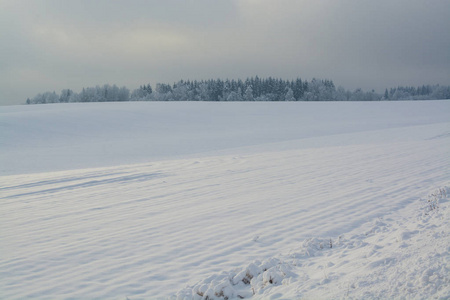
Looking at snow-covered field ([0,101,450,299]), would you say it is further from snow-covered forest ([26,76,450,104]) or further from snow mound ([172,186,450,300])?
snow-covered forest ([26,76,450,104])

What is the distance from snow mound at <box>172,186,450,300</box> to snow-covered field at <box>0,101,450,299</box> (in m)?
0.02

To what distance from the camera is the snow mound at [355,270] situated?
358 cm

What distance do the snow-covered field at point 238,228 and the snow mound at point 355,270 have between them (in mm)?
17

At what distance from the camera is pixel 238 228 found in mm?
6539

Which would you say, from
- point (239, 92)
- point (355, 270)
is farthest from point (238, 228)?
point (239, 92)

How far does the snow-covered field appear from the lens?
4285 mm

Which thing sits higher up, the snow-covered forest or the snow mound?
the snow-covered forest

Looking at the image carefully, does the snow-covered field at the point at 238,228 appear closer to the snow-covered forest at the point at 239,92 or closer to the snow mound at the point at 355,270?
the snow mound at the point at 355,270

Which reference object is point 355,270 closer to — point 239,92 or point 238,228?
point 238,228

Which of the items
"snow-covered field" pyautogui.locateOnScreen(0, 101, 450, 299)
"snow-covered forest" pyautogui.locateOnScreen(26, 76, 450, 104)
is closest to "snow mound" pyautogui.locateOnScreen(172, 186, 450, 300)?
"snow-covered field" pyautogui.locateOnScreen(0, 101, 450, 299)

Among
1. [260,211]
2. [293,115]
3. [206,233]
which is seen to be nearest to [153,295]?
[206,233]

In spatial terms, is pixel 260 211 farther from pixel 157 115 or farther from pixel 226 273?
pixel 157 115

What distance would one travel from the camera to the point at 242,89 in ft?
338

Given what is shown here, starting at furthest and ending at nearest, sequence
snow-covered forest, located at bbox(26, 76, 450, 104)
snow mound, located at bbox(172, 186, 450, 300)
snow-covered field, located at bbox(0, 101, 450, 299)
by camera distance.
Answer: snow-covered forest, located at bbox(26, 76, 450, 104) → snow-covered field, located at bbox(0, 101, 450, 299) → snow mound, located at bbox(172, 186, 450, 300)
